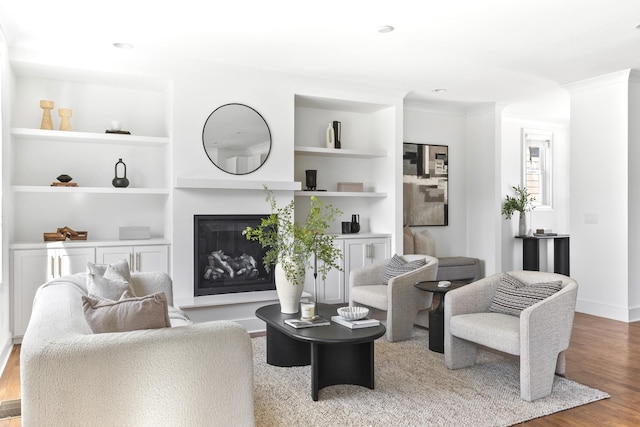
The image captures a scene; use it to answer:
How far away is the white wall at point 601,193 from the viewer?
17.1 feet

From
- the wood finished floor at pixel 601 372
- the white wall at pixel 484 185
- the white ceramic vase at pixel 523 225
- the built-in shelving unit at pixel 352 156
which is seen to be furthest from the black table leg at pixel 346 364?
the white ceramic vase at pixel 523 225

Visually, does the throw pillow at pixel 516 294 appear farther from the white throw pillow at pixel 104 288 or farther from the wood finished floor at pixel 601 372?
the white throw pillow at pixel 104 288

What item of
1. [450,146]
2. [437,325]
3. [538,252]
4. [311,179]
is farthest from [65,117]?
[538,252]

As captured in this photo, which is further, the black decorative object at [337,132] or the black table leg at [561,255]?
the black table leg at [561,255]

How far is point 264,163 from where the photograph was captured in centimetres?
502

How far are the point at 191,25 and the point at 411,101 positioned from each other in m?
3.41

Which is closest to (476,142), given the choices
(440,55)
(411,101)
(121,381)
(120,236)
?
(411,101)

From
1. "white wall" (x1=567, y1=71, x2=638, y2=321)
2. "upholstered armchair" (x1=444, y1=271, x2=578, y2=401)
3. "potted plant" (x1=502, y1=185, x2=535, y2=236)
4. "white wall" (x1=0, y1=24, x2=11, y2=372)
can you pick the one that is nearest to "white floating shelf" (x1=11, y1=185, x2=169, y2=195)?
"white wall" (x1=0, y1=24, x2=11, y2=372)

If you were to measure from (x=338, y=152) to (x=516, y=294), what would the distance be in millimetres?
2721

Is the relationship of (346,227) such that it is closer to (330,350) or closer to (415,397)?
(330,350)

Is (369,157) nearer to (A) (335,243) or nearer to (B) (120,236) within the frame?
(A) (335,243)

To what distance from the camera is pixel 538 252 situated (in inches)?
277

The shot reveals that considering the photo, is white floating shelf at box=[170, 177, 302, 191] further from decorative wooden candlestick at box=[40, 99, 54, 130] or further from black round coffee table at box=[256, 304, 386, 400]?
black round coffee table at box=[256, 304, 386, 400]

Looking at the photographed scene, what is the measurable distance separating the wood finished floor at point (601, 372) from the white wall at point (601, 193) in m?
0.35
